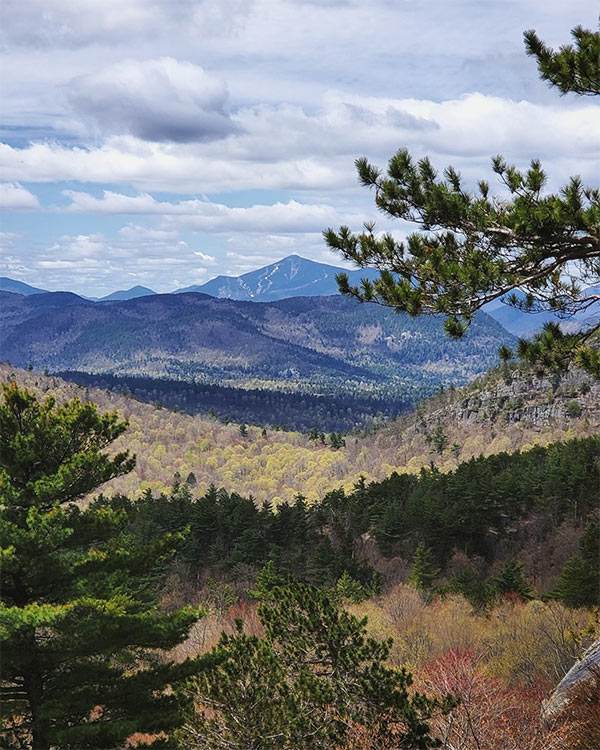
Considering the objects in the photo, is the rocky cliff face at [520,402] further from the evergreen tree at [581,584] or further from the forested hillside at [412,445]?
the evergreen tree at [581,584]

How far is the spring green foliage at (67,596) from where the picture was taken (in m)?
13.1

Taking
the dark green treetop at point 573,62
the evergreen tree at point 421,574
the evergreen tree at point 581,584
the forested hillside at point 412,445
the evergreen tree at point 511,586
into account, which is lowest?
the forested hillside at point 412,445

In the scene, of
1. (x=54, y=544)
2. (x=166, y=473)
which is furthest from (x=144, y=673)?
(x=166, y=473)

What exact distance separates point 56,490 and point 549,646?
26.3m

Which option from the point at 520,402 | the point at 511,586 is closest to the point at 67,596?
the point at 511,586

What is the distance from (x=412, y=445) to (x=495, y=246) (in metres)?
161

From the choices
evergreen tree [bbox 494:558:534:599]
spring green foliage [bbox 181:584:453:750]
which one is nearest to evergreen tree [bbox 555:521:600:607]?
evergreen tree [bbox 494:558:534:599]

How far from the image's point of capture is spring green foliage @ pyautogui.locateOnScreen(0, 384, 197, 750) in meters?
13.1

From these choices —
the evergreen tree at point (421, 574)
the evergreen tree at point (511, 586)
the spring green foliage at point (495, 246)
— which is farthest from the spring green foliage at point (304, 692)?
the evergreen tree at point (421, 574)

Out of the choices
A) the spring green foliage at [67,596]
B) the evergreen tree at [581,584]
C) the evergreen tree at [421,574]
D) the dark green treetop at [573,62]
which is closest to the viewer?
the dark green treetop at [573,62]

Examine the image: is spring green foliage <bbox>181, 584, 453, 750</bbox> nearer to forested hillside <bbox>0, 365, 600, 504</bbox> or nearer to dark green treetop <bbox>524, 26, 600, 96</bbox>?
dark green treetop <bbox>524, 26, 600, 96</bbox>

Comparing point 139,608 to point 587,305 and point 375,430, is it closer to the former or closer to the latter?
point 587,305

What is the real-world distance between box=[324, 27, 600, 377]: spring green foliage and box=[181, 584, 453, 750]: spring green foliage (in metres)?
6.35

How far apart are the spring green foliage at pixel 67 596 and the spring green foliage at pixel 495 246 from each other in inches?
281
